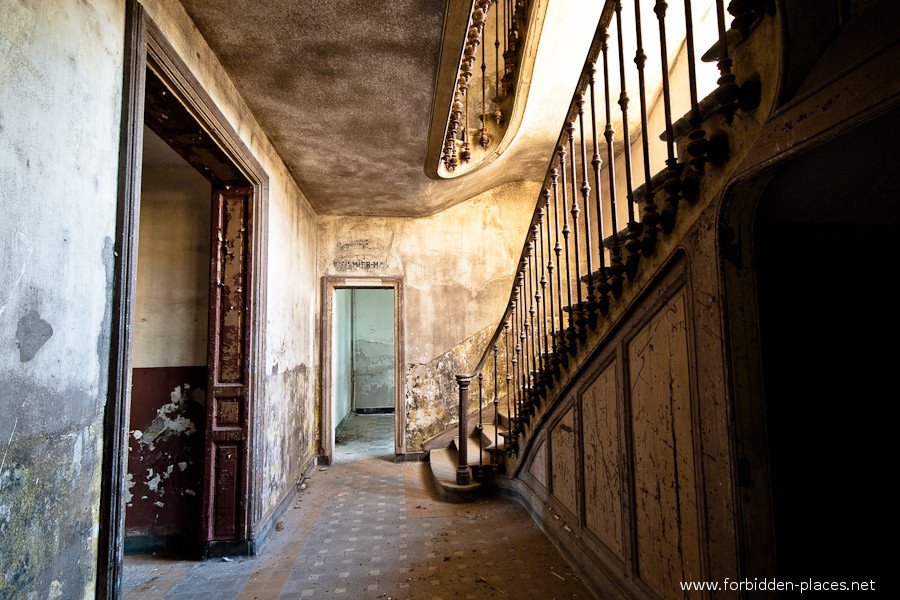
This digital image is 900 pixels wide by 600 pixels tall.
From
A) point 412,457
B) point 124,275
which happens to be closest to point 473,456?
point 412,457

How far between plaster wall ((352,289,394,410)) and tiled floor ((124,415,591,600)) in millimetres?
6199

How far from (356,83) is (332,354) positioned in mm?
3878

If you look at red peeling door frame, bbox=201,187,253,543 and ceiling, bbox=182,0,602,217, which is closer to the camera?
ceiling, bbox=182,0,602,217

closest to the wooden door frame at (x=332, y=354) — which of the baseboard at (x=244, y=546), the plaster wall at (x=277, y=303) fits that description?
the plaster wall at (x=277, y=303)

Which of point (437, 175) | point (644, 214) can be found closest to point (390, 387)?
point (437, 175)

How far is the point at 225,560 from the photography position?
10.6ft

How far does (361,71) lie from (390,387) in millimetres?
8631

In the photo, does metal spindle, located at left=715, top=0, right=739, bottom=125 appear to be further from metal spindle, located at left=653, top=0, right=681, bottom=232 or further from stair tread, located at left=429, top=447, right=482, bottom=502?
stair tread, located at left=429, top=447, right=482, bottom=502

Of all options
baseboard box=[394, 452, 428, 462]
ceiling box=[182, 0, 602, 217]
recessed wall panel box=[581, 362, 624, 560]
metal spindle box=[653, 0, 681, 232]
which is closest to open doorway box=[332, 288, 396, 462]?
baseboard box=[394, 452, 428, 462]

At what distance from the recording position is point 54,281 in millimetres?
1410

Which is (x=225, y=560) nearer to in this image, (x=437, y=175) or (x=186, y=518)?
(x=186, y=518)

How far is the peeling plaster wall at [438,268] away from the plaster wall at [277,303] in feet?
2.17

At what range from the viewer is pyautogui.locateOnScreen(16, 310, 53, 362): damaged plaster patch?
128cm

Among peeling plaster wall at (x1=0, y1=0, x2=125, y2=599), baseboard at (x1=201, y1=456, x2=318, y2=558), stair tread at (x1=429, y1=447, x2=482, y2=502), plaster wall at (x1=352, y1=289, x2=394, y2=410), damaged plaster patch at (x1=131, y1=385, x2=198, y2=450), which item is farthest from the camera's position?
plaster wall at (x1=352, y1=289, x2=394, y2=410)
